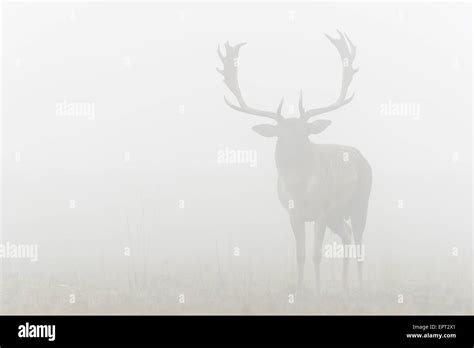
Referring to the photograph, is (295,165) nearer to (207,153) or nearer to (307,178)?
(307,178)

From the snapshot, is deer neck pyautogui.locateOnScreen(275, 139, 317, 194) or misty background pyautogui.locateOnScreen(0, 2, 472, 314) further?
misty background pyautogui.locateOnScreen(0, 2, 472, 314)

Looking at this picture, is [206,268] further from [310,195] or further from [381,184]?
[381,184]

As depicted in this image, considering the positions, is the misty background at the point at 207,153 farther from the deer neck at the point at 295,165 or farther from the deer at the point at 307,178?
the deer neck at the point at 295,165

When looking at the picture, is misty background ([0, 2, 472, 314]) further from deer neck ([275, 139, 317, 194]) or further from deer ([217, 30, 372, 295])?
deer neck ([275, 139, 317, 194])

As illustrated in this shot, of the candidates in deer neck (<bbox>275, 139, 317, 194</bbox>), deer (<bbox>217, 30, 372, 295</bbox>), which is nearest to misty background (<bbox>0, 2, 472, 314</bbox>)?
deer (<bbox>217, 30, 372, 295</bbox>)

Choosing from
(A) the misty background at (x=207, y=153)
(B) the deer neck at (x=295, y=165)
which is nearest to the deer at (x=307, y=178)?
(B) the deer neck at (x=295, y=165)

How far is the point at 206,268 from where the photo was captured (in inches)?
478

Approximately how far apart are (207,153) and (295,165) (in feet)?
41.5

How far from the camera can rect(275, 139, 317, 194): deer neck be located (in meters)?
10.8

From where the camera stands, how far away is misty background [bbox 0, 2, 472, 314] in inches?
446

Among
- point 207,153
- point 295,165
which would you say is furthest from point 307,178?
point 207,153

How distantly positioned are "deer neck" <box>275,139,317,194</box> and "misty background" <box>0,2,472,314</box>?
54.0 inches
